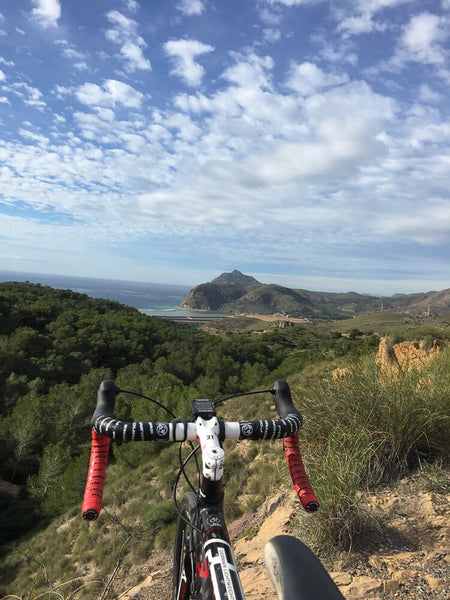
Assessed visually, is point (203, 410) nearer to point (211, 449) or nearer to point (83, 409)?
point (211, 449)

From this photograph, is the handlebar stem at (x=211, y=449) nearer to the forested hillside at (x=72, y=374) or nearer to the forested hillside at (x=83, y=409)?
the forested hillside at (x=83, y=409)

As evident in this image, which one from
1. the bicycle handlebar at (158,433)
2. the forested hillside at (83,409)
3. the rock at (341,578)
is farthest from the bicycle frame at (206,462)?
the rock at (341,578)

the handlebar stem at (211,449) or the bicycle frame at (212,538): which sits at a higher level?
the handlebar stem at (211,449)

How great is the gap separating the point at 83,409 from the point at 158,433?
2666 centimetres

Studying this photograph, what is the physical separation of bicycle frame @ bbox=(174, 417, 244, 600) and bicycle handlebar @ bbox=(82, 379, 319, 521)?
12cm

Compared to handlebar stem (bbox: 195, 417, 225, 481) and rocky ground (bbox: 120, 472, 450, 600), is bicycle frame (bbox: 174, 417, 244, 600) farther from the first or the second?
rocky ground (bbox: 120, 472, 450, 600)

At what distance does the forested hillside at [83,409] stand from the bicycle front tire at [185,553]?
58cm

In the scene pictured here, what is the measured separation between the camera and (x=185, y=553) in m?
2.11

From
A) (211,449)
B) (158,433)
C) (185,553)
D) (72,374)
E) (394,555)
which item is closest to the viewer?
(211,449)

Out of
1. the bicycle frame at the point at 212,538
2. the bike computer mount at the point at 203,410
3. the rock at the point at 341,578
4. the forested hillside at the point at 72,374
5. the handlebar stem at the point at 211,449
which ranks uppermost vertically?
the bike computer mount at the point at 203,410

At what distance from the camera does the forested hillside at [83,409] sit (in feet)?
→ 27.8

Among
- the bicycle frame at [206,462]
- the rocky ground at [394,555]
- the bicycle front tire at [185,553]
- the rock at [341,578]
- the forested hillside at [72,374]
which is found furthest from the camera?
the forested hillside at [72,374]

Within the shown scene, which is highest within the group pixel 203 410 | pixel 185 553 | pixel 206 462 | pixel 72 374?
pixel 203 410

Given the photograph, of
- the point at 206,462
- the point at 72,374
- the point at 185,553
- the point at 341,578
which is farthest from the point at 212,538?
the point at 72,374
